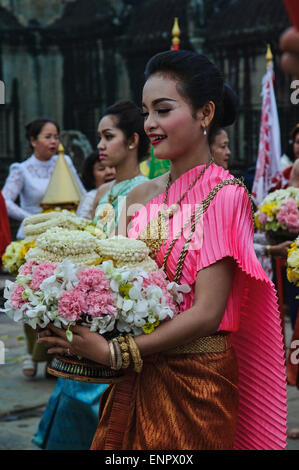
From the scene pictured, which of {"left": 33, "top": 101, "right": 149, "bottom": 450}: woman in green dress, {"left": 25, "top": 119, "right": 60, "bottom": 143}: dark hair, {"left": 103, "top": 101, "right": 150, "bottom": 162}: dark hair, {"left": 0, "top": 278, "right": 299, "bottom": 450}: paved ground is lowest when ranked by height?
{"left": 0, "top": 278, "right": 299, "bottom": 450}: paved ground

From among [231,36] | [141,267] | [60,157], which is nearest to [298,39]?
[141,267]

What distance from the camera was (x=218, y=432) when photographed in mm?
2160

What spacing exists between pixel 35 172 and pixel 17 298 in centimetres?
499

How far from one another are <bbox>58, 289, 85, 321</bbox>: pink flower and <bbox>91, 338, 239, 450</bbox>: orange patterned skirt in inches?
14.2

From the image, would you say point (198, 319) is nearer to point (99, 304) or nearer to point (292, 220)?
point (99, 304)

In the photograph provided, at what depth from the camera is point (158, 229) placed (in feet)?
7.40

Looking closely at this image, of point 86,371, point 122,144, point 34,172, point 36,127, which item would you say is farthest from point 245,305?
point 36,127

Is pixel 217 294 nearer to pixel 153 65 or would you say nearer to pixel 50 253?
pixel 50 253

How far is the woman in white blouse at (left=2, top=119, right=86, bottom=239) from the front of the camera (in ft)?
22.3

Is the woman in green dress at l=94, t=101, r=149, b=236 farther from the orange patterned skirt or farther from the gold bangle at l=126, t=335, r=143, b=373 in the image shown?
the gold bangle at l=126, t=335, r=143, b=373

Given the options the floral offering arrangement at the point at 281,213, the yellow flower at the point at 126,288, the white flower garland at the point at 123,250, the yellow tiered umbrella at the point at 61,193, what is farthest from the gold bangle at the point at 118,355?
the yellow tiered umbrella at the point at 61,193

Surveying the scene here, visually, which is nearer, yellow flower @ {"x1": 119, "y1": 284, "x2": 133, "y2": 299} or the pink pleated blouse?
yellow flower @ {"x1": 119, "y1": 284, "x2": 133, "y2": 299}

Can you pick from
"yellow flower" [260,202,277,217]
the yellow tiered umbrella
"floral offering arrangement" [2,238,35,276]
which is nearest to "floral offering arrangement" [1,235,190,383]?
"floral offering arrangement" [2,238,35,276]

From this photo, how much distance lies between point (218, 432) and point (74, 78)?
521 inches
